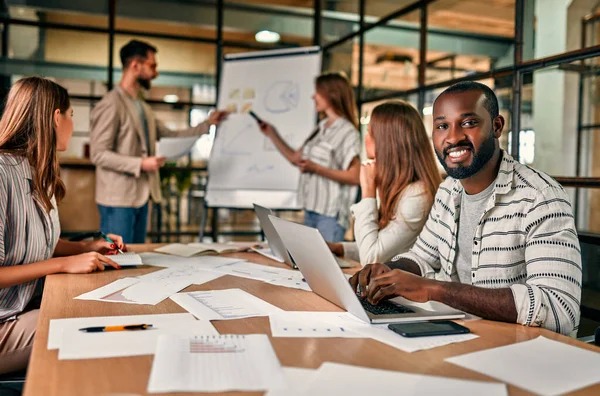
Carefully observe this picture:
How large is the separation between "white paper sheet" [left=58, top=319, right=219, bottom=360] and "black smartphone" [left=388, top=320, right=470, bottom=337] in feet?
1.22

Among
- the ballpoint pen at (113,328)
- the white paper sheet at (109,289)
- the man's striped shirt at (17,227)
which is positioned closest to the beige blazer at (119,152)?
the man's striped shirt at (17,227)

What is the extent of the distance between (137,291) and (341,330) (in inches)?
24.0

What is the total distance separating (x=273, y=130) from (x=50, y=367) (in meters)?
2.91

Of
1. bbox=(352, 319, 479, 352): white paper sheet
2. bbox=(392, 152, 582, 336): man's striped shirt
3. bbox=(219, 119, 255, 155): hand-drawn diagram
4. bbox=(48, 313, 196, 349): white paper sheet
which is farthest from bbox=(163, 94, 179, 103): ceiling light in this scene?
bbox=(352, 319, 479, 352): white paper sheet

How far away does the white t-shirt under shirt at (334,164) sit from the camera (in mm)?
3080

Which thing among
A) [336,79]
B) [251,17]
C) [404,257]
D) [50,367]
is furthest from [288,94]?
[50,367]

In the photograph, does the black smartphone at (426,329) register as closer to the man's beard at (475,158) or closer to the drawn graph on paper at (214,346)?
the drawn graph on paper at (214,346)

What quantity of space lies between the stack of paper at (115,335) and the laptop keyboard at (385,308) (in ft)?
1.24

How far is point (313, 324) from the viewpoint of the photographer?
117cm

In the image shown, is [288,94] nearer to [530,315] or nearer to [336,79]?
[336,79]

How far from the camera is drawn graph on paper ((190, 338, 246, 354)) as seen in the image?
0.96 m

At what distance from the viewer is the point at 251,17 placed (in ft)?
14.5

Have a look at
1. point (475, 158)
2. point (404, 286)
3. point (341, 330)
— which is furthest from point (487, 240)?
point (341, 330)

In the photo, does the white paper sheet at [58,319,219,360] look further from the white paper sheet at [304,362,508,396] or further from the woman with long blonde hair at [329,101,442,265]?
the woman with long blonde hair at [329,101,442,265]
